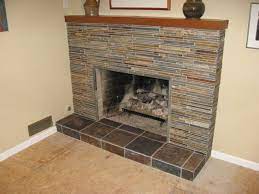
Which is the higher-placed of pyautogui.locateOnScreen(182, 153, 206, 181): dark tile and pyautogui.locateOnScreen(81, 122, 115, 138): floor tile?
pyautogui.locateOnScreen(81, 122, 115, 138): floor tile

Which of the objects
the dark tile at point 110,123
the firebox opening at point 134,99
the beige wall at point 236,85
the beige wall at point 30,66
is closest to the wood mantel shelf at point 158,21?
the beige wall at point 236,85

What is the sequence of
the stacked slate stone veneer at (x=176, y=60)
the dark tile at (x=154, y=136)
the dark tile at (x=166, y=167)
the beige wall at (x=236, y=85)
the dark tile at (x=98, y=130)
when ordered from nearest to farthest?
the beige wall at (x=236, y=85) → the stacked slate stone veneer at (x=176, y=60) → the dark tile at (x=166, y=167) → the dark tile at (x=154, y=136) → the dark tile at (x=98, y=130)

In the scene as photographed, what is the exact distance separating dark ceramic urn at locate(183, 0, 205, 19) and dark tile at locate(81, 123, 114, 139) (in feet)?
4.87

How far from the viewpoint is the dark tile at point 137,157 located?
8.02 feet

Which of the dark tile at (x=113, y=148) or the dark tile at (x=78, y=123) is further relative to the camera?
the dark tile at (x=78, y=123)

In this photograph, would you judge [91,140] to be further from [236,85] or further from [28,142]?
[236,85]

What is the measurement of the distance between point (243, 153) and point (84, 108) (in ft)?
6.01

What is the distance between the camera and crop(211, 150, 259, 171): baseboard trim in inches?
93.4

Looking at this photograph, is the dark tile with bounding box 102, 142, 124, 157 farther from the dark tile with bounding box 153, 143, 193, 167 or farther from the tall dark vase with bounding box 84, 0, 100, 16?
the tall dark vase with bounding box 84, 0, 100, 16

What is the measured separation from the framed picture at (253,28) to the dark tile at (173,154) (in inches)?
43.8

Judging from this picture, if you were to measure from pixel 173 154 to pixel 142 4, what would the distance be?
1.45m

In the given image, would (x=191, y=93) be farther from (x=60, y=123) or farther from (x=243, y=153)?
(x=60, y=123)

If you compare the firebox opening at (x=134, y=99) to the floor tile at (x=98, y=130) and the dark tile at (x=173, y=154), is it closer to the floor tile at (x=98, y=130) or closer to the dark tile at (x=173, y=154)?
the floor tile at (x=98, y=130)

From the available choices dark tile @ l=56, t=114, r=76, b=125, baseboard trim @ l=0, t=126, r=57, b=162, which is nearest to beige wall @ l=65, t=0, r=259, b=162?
dark tile @ l=56, t=114, r=76, b=125
